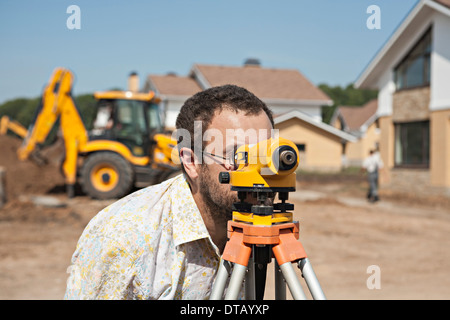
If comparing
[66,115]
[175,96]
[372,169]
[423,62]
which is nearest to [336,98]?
[175,96]

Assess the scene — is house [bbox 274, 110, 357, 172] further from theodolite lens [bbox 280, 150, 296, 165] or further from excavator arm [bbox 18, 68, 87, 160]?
excavator arm [bbox 18, 68, 87, 160]

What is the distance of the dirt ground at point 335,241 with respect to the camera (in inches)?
258

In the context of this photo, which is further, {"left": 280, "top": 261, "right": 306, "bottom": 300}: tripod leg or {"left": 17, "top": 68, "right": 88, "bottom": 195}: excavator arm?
{"left": 17, "top": 68, "right": 88, "bottom": 195}: excavator arm

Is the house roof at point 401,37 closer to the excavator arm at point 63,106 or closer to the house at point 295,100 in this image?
the excavator arm at point 63,106

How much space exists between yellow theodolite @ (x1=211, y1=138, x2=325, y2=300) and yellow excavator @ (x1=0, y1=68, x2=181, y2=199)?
11.2m

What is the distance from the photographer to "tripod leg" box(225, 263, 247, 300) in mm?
1513

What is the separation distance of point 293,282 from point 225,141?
62 centimetres

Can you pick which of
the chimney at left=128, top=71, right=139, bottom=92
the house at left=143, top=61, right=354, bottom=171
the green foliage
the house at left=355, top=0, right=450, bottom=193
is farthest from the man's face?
the chimney at left=128, top=71, right=139, bottom=92

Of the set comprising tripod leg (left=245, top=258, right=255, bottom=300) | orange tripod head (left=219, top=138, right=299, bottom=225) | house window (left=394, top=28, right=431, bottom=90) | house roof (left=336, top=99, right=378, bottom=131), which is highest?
→ house window (left=394, top=28, right=431, bottom=90)

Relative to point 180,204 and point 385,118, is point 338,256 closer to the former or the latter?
point 180,204

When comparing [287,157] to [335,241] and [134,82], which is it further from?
[134,82]

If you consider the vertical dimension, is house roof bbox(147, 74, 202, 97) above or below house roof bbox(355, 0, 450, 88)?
below

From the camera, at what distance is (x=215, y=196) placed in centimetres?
187

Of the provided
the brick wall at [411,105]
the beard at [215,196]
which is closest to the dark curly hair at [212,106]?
the beard at [215,196]
